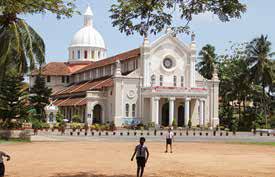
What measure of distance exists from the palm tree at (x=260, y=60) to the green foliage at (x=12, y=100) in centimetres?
3309

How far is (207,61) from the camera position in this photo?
79250mm

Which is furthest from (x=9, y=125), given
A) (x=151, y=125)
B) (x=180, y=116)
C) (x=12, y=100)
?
(x=180, y=116)

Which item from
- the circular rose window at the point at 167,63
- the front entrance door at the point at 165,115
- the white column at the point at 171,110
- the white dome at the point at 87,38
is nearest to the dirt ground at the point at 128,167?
the white column at the point at 171,110

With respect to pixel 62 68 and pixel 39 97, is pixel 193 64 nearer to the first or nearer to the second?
pixel 39 97

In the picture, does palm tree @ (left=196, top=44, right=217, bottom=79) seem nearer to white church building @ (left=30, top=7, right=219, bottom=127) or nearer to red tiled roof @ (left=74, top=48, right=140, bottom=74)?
white church building @ (left=30, top=7, right=219, bottom=127)

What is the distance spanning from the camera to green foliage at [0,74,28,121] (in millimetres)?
43469

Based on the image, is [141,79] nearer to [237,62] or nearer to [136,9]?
[237,62]

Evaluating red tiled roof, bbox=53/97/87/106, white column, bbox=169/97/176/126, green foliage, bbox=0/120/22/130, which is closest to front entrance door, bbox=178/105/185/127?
white column, bbox=169/97/176/126

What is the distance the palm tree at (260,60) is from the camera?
65.7m

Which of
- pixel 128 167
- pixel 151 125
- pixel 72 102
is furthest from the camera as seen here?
pixel 72 102

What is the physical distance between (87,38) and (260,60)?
36.1m

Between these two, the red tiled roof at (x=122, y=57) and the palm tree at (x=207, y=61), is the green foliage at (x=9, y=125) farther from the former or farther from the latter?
the palm tree at (x=207, y=61)

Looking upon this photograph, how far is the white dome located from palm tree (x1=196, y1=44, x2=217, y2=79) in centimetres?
2104

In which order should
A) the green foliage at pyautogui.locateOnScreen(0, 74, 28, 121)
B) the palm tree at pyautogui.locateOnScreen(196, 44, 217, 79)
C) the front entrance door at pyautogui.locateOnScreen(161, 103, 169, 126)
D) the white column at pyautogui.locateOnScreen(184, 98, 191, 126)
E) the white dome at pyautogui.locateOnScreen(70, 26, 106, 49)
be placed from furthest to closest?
1. the white dome at pyautogui.locateOnScreen(70, 26, 106, 49)
2. the palm tree at pyautogui.locateOnScreen(196, 44, 217, 79)
3. the front entrance door at pyautogui.locateOnScreen(161, 103, 169, 126)
4. the white column at pyautogui.locateOnScreen(184, 98, 191, 126)
5. the green foliage at pyautogui.locateOnScreen(0, 74, 28, 121)
